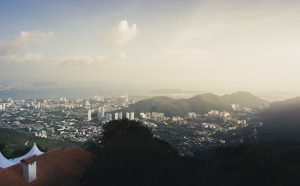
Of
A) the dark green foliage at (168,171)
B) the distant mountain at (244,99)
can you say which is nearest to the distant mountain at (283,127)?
the dark green foliage at (168,171)

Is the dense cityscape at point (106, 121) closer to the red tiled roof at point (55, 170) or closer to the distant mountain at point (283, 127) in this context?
the distant mountain at point (283, 127)

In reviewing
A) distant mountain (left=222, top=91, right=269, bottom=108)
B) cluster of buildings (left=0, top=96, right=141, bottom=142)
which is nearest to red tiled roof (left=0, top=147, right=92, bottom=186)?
cluster of buildings (left=0, top=96, right=141, bottom=142)

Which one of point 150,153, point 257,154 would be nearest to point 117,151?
point 150,153

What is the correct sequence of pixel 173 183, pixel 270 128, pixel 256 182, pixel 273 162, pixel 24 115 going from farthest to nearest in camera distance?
1. pixel 24 115
2. pixel 270 128
3. pixel 273 162
4. pixel 256 182
5. pixel 173 183

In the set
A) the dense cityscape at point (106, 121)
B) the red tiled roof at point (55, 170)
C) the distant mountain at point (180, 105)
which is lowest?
Answer: the dense cityscape at point (106, 121)

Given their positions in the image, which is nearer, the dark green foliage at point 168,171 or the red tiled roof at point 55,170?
the dark green foliage at point 168,171

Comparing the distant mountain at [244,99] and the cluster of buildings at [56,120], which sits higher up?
the distant mountain at [244,99]

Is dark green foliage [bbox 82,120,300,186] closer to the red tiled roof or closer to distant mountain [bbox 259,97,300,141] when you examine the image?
the red tiled roof

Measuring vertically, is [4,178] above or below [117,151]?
below

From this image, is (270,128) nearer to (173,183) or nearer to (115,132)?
(115,132)
